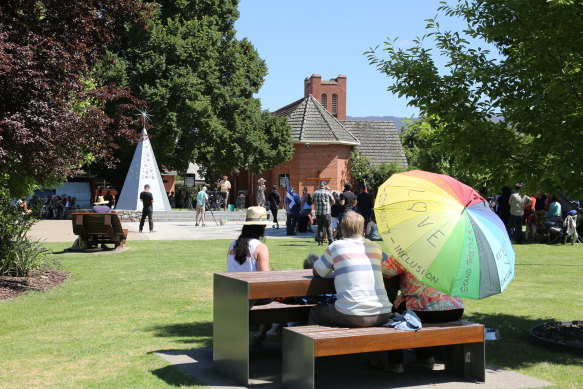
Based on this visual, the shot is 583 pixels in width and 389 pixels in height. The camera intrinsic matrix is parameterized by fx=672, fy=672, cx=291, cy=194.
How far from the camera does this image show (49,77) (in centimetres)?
1015

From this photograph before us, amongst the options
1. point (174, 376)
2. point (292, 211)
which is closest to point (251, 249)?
point (174, 376)

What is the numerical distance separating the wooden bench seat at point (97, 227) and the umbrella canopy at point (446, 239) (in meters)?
12.9

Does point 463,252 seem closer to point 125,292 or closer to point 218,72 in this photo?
point 125,292

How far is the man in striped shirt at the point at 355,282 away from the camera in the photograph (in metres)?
5.78

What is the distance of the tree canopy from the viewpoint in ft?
31.5

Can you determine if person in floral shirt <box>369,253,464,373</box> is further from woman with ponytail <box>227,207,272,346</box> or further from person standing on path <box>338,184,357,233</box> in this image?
person standing on path <box>338,184,357,233</box>

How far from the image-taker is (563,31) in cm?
759

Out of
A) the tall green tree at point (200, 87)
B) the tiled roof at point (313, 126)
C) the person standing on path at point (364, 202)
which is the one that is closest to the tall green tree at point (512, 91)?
the person standing on path at point (364, 202)

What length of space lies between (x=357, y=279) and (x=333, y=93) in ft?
213

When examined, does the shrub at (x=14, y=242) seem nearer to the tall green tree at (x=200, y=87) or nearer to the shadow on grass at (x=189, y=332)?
the shadow on grass at (x=189, y=332)

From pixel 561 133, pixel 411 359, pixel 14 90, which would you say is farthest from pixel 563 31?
pixel 14 90

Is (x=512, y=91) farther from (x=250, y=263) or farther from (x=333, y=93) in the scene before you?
(x=333, y=93)

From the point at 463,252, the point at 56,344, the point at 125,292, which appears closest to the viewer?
the point at 463,252

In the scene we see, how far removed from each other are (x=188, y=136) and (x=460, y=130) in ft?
120
